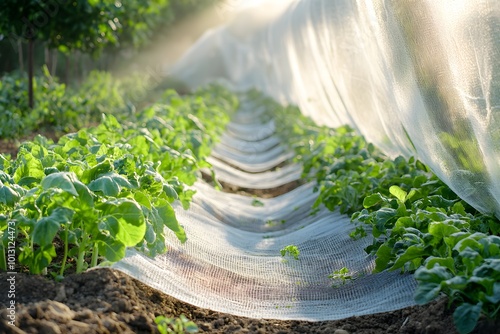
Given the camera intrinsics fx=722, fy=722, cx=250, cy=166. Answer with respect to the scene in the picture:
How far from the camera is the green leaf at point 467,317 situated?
2492mm

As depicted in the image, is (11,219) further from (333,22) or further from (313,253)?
(333,22)

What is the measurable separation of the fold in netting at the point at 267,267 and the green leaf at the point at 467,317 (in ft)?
2.05

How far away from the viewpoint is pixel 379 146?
593cm

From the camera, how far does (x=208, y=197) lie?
5.67 metres

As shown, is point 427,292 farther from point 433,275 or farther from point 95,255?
point 95,255

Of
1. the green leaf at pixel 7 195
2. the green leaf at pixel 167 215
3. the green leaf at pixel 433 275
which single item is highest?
the green leaf at pixel 7 195

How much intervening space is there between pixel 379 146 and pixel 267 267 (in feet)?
7.22

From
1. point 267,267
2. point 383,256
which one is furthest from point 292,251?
point 383,256

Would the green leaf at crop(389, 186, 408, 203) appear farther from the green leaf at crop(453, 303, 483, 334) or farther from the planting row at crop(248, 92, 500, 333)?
the green leaf at crop(453, 303, 483, 334)

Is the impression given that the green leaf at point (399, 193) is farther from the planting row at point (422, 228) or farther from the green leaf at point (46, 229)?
the green leaf at point (46, 229)

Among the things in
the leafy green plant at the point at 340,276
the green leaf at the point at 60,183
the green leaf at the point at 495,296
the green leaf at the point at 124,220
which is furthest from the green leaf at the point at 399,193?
the green leaf at the point at 60,183

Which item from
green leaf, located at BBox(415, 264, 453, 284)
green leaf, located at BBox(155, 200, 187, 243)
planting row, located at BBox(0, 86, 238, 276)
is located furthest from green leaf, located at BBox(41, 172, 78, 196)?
green leaf, located at BBox(415, 264, 453, 284)

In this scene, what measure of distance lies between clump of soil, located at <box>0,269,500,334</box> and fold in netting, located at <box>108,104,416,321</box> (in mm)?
53

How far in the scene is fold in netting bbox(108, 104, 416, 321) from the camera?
3320 millimetres
